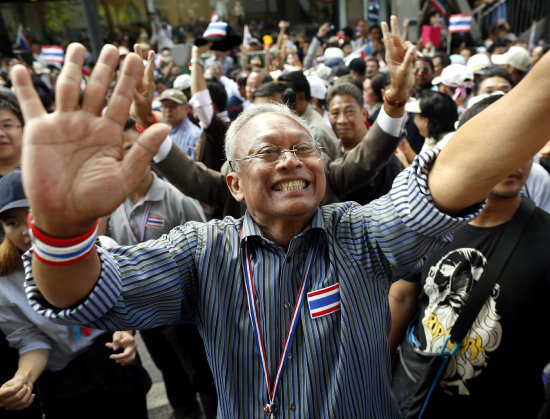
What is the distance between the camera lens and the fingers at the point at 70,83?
3.15 feet

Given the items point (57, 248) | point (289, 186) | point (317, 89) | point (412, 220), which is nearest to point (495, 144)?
point (412, 220)

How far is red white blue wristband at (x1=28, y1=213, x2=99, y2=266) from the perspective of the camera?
0.98 m

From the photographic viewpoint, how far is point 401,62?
238 cm

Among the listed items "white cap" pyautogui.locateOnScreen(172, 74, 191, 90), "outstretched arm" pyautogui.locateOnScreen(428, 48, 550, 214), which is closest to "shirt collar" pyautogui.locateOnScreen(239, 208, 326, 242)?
"outstretched arm" pyautogui.locateOnScreen(428, 48, 550, 214)

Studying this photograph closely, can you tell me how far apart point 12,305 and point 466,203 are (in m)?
2.11

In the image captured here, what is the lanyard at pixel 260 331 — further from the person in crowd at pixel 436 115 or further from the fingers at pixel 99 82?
the person in crowd at pixel 436 115

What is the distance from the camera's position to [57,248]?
38.7 inches

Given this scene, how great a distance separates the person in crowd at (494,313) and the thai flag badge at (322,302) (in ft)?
2.57

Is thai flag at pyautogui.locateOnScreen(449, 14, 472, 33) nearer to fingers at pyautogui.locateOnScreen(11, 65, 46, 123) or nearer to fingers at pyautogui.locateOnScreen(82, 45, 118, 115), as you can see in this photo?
fingers at pyautogui.locateOnScreen(82, 45, 118, 115)

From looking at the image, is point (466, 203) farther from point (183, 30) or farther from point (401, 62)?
point (183, 30)

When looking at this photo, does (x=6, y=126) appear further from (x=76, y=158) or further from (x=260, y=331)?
(x=260, y=331)

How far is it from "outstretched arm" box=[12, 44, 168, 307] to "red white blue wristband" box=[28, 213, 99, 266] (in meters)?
0.01

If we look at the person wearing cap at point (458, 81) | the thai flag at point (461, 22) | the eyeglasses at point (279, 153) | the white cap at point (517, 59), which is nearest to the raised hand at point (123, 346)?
the eyeglasses at point (279, 153)

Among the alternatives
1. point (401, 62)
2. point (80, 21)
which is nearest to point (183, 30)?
point (80, 21)
